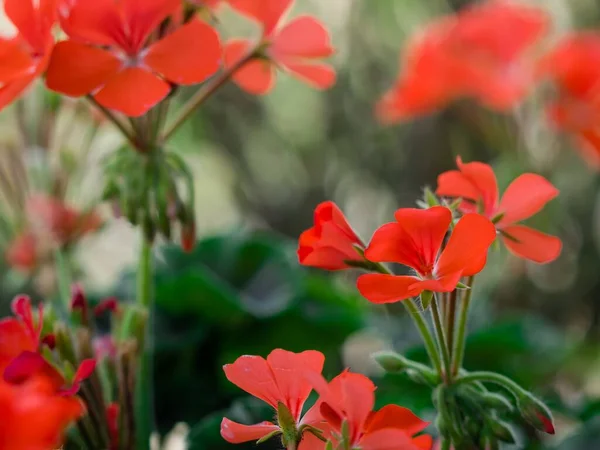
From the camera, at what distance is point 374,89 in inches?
55.4

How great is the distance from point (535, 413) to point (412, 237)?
0.38 feet

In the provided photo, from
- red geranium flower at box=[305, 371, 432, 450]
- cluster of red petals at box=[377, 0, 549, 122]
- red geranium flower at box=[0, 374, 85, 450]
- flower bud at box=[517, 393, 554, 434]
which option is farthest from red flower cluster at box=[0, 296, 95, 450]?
cluster of red petals at box=[377, 0, 549, 122]

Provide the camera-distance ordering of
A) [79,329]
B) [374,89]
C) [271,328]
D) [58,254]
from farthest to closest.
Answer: [374,89]
[271,328]
[58,254]
[79,329]

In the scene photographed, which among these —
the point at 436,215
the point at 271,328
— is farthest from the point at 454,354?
the point at 271,328

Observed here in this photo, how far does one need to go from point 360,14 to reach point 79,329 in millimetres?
1130

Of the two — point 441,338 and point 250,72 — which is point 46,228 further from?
point 441,338

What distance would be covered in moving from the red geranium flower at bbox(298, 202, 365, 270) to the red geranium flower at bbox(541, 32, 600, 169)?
24.1 inches

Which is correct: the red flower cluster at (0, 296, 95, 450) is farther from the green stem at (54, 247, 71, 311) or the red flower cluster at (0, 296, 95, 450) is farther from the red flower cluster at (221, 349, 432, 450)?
the green stem at (54, 247, 71, 311)

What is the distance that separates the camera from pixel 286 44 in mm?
491

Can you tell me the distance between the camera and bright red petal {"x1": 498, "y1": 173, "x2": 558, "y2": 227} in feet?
1.29

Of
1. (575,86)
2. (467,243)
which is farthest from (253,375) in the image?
(575,86)

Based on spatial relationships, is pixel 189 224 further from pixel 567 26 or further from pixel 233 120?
pixel 567 26

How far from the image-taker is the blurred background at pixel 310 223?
2.21 feet

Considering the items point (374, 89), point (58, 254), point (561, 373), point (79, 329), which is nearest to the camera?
point (79, 329)
